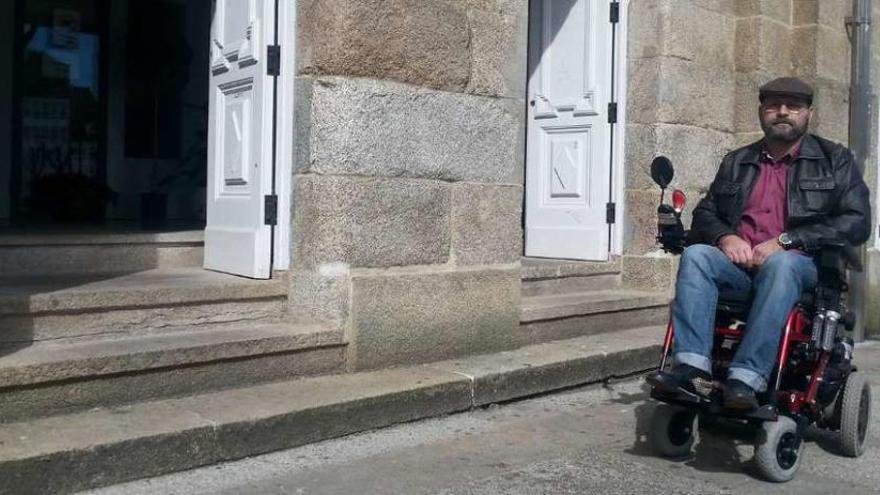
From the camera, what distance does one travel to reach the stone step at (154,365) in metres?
4.19

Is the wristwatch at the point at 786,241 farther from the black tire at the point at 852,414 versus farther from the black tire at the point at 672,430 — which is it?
the black tire at the point at 672,430

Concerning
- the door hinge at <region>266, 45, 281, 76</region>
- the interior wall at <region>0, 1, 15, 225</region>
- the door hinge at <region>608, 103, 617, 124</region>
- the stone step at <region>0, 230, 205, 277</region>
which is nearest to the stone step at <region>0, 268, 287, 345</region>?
the stone step at <region>0, 230, 205, 277</region>

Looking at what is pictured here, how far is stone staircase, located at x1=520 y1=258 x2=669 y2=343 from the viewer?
6.50 meters

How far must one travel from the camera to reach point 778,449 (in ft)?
14.1

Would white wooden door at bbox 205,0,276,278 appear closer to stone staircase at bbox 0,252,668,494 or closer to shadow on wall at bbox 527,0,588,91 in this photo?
stone staircase at bbox 0,252,668,494

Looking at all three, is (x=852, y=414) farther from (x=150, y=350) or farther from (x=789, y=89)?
(x=150, y=350)

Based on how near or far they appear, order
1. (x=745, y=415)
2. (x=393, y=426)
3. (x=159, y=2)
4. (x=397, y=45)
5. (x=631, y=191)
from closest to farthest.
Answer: (x=745, y=415) → (x=393, y=426) → (x=397, y=45) → (x=631, y=191) → (x=159, y=2)

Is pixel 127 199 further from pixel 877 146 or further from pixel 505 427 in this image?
pixel 877 146

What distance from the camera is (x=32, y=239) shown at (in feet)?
18.3

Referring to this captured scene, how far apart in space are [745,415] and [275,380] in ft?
7.38

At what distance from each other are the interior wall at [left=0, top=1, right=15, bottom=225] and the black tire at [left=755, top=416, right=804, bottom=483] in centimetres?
688

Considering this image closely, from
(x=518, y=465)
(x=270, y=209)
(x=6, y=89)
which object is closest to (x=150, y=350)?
(x=270, y=209)

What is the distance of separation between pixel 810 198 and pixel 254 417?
2683 millimetres

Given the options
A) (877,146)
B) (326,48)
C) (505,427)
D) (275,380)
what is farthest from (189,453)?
(877,146)
